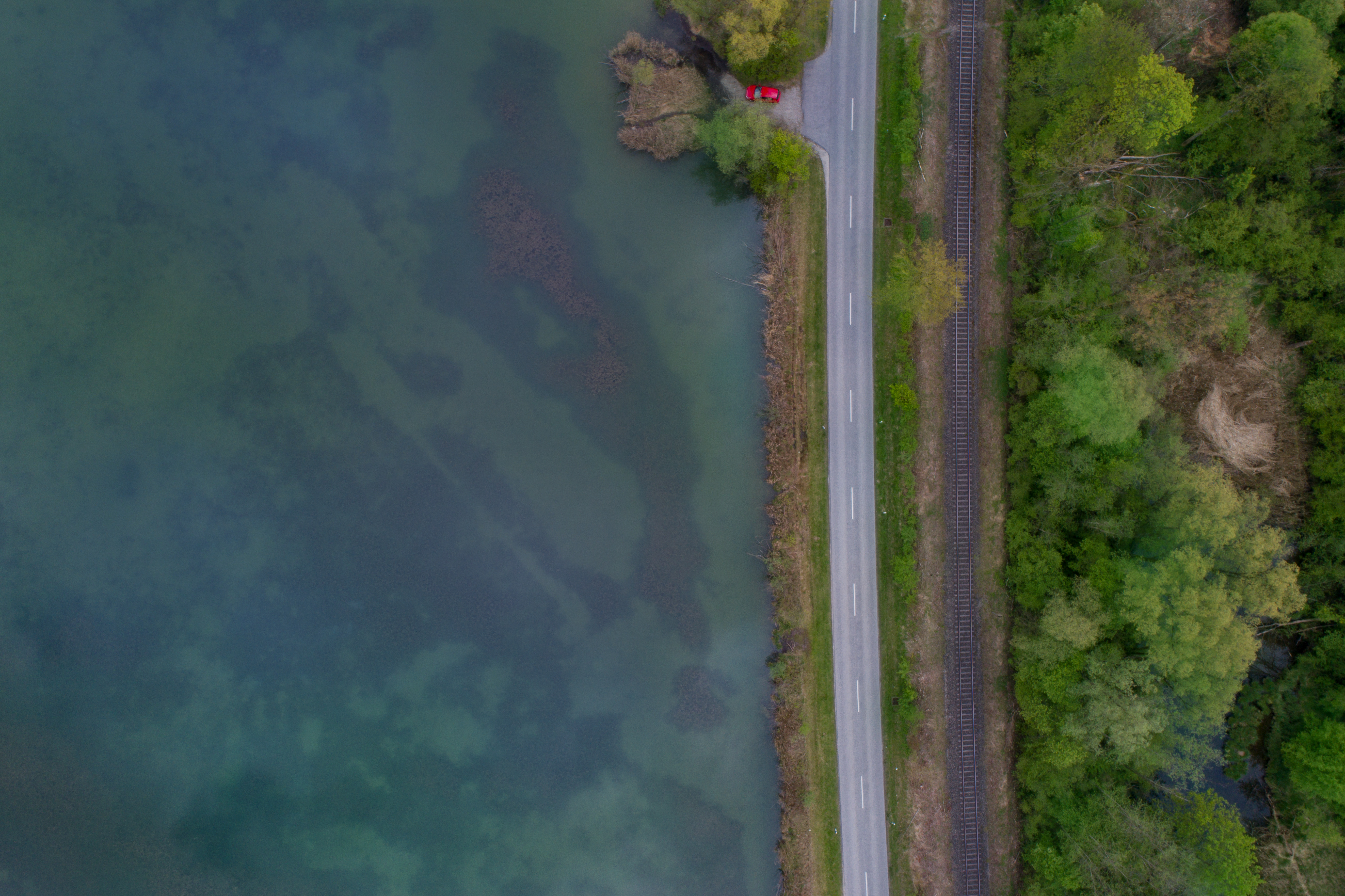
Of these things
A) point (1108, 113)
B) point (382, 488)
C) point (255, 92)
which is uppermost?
point (255, 92)

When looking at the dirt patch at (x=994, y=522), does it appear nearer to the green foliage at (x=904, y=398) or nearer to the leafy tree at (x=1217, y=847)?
the green foliage at (x=904, y=398)

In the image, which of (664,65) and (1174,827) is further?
(664,65)

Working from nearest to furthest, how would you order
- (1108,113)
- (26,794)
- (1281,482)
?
(1108,113) < (1281,482) < (26,794)

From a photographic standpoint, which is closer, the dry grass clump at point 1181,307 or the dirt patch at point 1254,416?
the dry grass clump at point 1181,307

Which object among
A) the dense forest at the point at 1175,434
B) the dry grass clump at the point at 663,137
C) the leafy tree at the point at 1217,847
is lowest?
the leafy tree at the point at 1217,847

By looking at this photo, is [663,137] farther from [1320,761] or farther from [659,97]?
[1320,761]

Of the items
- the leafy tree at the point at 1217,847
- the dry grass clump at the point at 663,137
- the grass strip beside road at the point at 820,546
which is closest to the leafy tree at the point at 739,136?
the dry grass clump at the point at 663,137

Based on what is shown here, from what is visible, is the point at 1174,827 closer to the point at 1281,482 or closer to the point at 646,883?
the point at 1281,482

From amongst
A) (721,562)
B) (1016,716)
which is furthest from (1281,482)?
(721,562)
